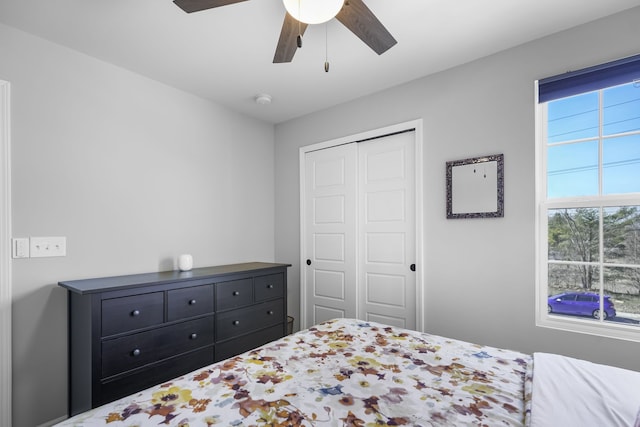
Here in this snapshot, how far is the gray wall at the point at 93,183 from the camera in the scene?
2.01 metres

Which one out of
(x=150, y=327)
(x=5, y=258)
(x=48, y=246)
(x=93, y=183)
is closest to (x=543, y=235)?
(x=150, y=327)

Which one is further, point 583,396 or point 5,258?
point 5,258

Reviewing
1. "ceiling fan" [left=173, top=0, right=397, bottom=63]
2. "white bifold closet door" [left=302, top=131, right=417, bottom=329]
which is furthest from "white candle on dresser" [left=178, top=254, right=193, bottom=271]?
"ceiling fan" [left=173, top=0, right=397, bottom=63]

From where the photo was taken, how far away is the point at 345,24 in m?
1.55

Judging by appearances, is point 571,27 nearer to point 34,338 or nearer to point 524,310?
point 524,310

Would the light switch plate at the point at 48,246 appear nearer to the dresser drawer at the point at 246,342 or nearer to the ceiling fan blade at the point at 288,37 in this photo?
the dresser drawer at the point at 246,342

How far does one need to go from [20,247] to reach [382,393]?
90.6 inches

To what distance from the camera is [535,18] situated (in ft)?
6.35

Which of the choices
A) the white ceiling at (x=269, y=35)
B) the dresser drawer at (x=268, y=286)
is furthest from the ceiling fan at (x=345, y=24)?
the dresser drawer at (x=268, y=286)

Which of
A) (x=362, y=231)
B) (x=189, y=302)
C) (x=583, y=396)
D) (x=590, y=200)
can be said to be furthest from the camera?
(x=362, y=231)

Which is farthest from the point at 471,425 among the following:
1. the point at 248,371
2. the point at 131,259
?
the point at 131,259

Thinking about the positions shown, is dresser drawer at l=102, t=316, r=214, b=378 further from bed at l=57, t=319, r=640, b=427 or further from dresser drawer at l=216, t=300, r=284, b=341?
bed at l=57, t=319, r=640, b=427

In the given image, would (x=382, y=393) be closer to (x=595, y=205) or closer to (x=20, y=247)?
(x=595, y=205)

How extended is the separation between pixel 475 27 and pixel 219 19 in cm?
161
